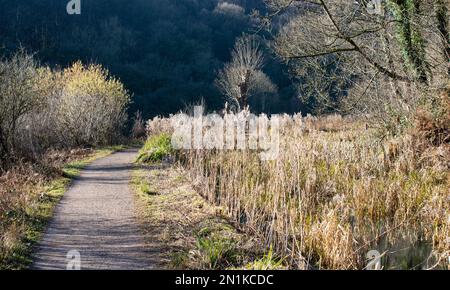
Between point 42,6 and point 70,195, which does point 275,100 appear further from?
point 70,195

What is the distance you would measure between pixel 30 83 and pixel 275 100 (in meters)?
41.4

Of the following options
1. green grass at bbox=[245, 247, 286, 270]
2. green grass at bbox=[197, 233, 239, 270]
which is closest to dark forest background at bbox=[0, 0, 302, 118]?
green grass at bbox=[197, 233, 239, 270]

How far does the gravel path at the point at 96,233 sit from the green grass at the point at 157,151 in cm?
272

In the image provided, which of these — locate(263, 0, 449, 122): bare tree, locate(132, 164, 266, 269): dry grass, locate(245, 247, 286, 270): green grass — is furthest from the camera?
locate(263, 0, 449, 122): bare tree

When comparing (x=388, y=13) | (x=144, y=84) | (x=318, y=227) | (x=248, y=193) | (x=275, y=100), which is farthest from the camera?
(x=144, y=84)

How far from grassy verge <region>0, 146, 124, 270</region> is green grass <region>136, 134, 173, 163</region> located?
2549 mm

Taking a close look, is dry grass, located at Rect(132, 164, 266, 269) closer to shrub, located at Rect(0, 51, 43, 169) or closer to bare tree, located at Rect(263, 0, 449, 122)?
shrub, located at Rect(0, 51, 43, 169)

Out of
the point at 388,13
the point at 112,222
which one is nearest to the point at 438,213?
the point at 112,222

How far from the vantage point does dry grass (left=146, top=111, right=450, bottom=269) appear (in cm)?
522

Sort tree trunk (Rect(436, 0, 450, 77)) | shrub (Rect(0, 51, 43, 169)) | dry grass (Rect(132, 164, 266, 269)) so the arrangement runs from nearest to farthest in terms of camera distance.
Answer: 1. dry grass (Rect(132, 164, 266, 269))
2. tree trunk (Rect(436, 0, 450, 77))
3. shrub (Rect(0, 51, 43, 169))

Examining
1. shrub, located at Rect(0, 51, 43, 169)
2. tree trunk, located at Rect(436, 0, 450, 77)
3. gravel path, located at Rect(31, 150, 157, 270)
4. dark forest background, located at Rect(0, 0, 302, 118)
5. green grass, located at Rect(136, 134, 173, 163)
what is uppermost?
dark forest background, located at Rect(0, 0, 302, 118)

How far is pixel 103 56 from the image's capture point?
57250mm

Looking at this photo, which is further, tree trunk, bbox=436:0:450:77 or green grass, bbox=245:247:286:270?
tree trunk, bbox=436:0:450:77

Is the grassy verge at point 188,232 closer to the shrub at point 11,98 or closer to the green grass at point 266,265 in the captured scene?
the green grass at point 266,265
